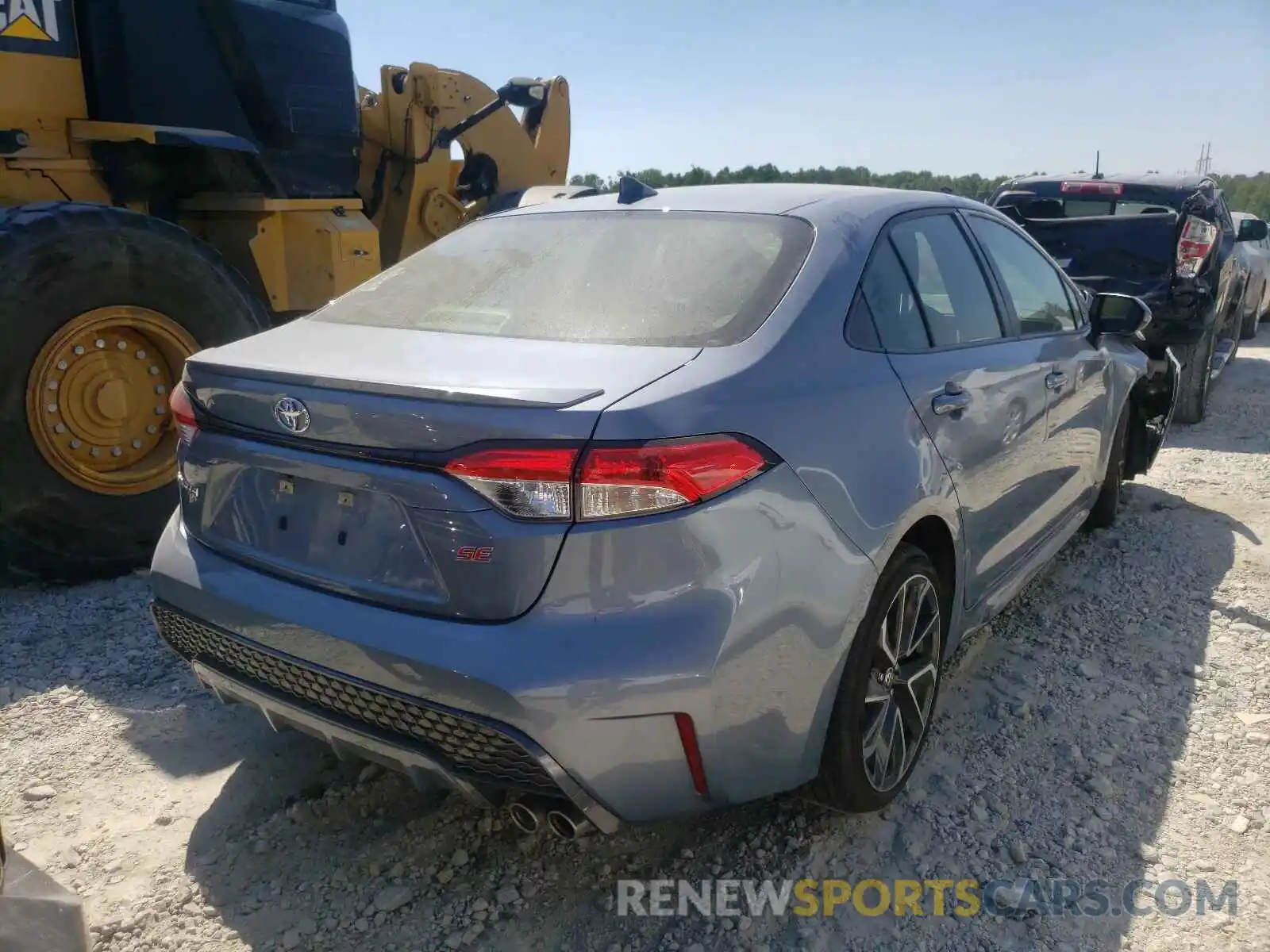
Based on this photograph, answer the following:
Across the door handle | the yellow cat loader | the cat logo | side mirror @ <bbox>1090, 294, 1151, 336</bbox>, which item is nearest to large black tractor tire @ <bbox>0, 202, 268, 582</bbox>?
the yellow cat loader

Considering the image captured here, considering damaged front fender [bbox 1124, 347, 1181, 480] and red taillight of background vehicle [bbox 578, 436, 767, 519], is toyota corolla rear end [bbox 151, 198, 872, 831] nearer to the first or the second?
red taillight of background vehicle [bbox 578, 436, 767, 519]

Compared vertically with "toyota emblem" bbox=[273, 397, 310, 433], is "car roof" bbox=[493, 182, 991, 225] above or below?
above

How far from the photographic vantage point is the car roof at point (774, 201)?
2.75 metres

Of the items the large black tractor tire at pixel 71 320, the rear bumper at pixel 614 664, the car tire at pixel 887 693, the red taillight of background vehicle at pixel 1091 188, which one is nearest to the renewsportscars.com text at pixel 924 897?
the car tire at pixel 887 693

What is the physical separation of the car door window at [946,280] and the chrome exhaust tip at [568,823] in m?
1.62

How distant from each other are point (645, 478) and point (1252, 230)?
832 cm

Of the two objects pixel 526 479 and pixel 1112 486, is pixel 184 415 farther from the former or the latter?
pixel 1112 486

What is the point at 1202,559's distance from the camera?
4.57m

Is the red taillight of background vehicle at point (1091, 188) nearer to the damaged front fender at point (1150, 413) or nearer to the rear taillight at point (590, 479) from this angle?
the damaged front fender at point (1150, 413)

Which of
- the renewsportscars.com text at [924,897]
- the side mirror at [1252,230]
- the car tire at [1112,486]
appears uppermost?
the side mirror at [1252,230]

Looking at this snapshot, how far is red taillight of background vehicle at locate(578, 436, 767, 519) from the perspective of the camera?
189cm

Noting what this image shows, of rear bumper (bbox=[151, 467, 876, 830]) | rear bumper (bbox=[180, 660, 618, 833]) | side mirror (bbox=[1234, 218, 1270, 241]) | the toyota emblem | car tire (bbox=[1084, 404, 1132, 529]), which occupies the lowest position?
car tire (bbox=[1084, 404, 1132, 529])

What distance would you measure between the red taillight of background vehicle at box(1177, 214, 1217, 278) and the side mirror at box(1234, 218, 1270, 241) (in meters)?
1.60

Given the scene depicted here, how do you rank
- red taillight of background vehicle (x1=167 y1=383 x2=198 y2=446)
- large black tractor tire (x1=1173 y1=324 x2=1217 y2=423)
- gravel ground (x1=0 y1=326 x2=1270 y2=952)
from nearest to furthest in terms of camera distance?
gravel ground (x1=0 y1=326 x2=1270 y2=952) < red taillight of background vehicle (x1=167 y1=383 x2=198 y2=446) < large black tractor tire (x1=1173 y1=324 x2=1217 y2=423)
